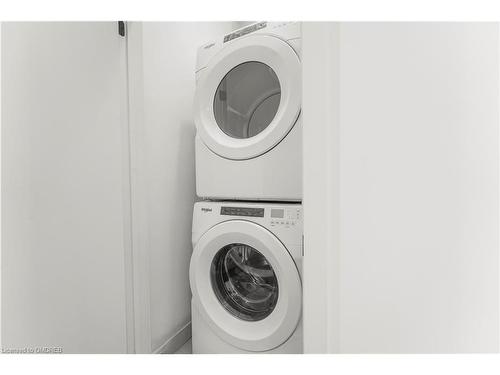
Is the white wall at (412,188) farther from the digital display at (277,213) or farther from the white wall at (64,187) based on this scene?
the white wall at (64,187)

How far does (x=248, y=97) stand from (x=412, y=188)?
90cm

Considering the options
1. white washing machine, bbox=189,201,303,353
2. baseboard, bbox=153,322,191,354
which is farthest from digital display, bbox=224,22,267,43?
baseboard, bbox=153,322,191,354

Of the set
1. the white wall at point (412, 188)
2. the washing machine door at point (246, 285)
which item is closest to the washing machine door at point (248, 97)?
the washing machine door at point (246, 285)

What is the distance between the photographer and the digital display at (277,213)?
120cm

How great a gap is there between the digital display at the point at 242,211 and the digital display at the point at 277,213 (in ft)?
0.15

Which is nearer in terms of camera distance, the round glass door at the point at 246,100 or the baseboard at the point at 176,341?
the round glass door at the point at 246,100

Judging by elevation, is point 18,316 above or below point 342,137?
below

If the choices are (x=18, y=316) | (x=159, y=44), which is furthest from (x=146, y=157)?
(x=18, y=316)

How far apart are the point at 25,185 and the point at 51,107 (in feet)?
0.88

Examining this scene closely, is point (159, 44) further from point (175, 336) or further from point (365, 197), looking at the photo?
point (175, 336)

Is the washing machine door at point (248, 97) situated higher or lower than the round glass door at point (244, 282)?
higher

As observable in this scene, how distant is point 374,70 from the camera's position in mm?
625

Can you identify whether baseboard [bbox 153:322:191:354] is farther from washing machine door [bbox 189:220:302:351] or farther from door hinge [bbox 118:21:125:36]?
door hinge [bbox 118:21:125:36]

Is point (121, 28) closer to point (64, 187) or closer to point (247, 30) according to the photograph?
point (247, 30)
